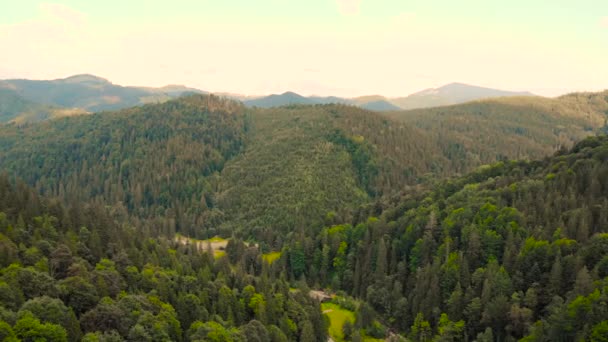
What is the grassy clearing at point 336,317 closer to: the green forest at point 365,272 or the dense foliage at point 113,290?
the green forest at point 365,272

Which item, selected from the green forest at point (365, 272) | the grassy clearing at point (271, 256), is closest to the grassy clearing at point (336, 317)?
the green forest at point (365, 272)

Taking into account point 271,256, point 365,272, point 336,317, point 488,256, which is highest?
point 488,256

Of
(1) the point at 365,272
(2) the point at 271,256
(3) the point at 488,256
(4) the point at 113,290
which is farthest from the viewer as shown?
(2) the point at 271,256

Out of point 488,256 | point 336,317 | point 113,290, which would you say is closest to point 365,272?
point 336,317

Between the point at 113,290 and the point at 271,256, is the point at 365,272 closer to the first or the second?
the point at 271,256

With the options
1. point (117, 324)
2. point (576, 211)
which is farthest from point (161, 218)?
point (576, 211)
